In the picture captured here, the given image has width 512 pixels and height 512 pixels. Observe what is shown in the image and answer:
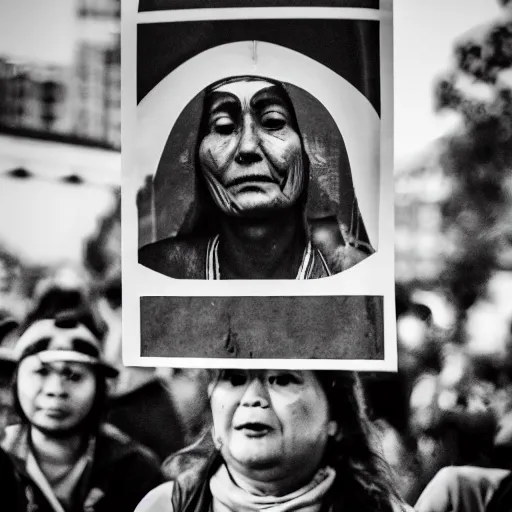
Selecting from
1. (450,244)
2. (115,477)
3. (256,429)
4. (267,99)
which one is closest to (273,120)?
(267,99)

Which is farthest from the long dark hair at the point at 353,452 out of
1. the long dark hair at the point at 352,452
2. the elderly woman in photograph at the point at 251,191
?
the elderly woman in photograph at the point at 251,191

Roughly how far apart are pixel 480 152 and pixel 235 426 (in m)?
0.40

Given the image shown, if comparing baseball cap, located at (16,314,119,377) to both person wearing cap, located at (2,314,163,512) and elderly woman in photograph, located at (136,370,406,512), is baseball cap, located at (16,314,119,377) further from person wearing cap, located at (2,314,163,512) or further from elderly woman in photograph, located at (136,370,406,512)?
elderly woman in photograph, located at (136,370,406,512)

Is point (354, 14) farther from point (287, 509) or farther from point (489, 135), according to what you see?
point (287, 509)

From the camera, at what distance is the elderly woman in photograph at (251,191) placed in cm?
75

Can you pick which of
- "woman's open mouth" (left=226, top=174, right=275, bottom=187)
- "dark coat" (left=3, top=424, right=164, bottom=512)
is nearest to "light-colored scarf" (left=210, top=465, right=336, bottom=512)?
"dark coat" (left=3, top=424, right=164, bottom=512)

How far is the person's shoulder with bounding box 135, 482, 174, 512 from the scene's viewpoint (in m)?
0.78

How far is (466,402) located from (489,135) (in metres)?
0.29

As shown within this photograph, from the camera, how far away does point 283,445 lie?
0.74 metres

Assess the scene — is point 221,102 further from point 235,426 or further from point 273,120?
point 235,426

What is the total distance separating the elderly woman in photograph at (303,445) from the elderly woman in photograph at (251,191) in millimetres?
121

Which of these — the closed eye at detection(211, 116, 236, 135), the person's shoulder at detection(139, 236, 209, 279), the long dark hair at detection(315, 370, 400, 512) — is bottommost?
the long dark hair at detection(315, 370, 400, 512)

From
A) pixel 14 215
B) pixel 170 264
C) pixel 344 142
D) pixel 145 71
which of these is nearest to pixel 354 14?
pixel 344 142

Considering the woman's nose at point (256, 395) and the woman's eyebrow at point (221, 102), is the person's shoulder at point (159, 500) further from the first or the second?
the woman's eyebrow at point (221, 102)
